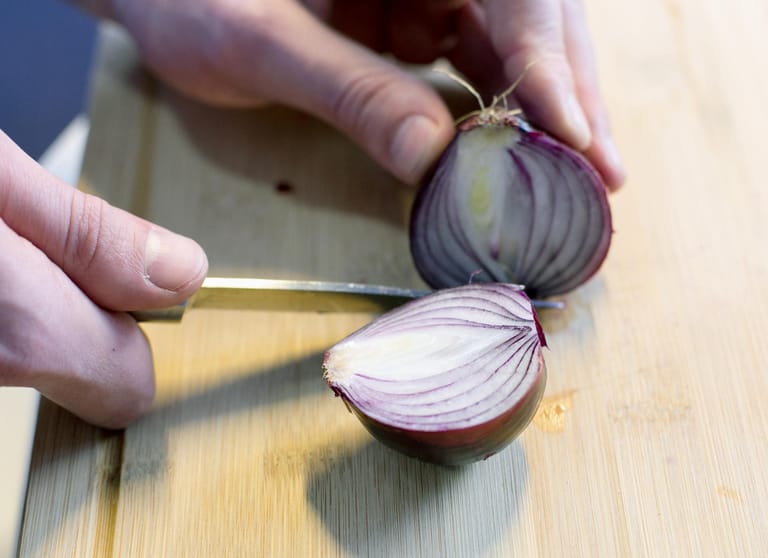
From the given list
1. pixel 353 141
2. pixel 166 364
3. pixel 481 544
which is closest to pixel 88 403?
pixel 166 364

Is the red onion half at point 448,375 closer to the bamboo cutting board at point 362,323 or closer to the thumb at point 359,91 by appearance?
the bamboo cutting board at point 362,323

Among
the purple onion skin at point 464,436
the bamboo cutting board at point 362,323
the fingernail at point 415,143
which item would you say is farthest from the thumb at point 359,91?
the purple onion skin at point 464,436

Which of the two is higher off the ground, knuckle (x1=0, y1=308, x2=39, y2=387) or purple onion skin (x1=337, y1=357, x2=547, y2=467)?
knuckle (x1=0, y1=308, x2=39, y2=387)

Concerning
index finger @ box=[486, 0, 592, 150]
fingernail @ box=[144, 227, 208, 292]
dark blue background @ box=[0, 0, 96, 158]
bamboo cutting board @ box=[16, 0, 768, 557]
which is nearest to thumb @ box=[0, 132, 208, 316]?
fingernail @ box=[144, 227, 208, 292]

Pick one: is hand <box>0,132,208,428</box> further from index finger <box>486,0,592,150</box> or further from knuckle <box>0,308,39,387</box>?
index finger <box>486,0,592,150</box>

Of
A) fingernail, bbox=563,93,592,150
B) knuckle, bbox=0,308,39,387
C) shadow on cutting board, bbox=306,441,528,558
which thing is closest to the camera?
knuckle, bbox=0,308,39,387

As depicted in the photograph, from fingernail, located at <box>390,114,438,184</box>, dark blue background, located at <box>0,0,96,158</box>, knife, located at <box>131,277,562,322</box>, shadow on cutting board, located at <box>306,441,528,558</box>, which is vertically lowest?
dark blue background, located at <box>0,0,96,158</box>
